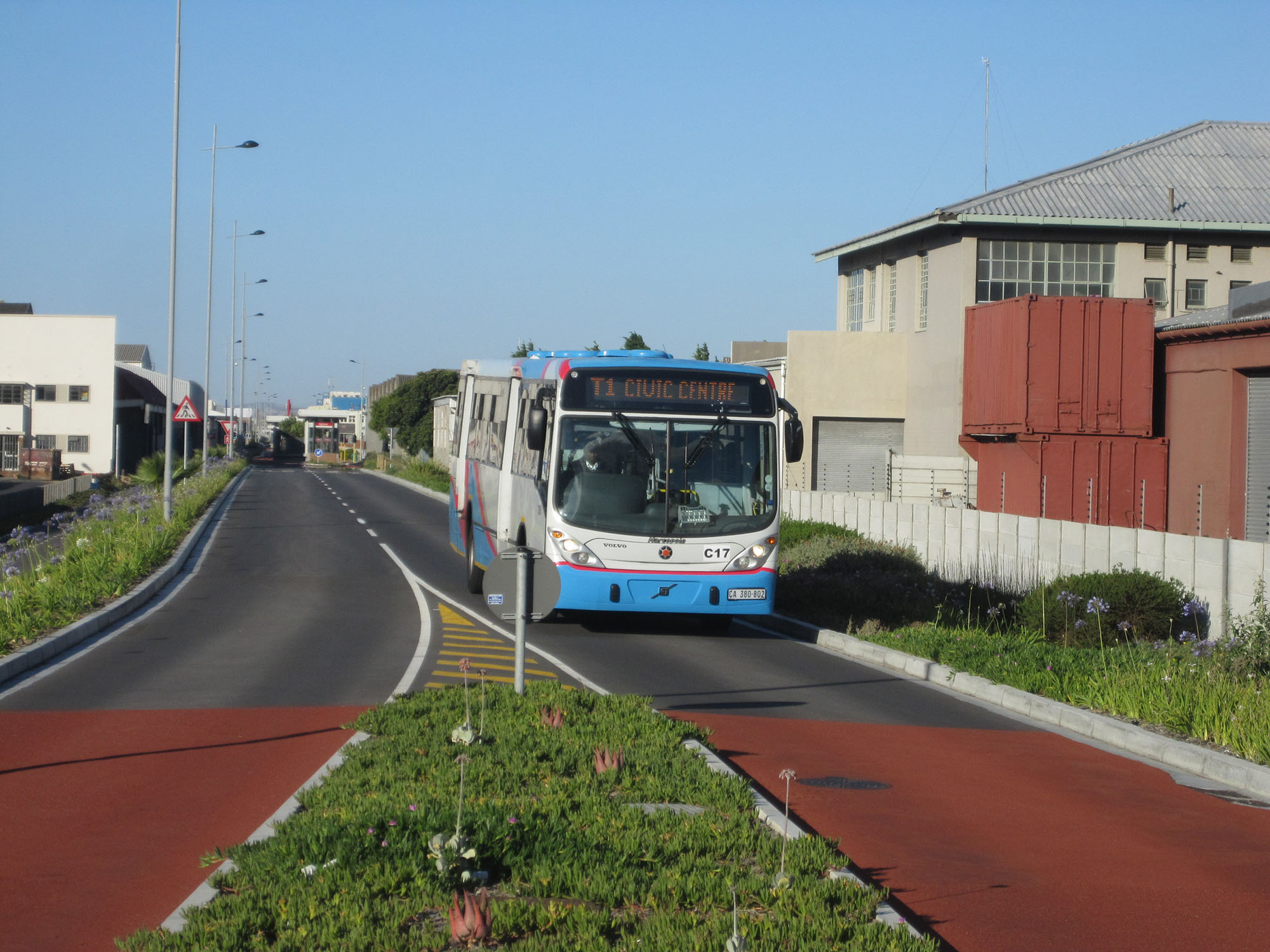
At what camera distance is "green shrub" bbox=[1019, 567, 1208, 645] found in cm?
1492

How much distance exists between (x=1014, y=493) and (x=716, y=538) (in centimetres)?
1637

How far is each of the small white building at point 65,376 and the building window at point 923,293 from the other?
51.0 metres

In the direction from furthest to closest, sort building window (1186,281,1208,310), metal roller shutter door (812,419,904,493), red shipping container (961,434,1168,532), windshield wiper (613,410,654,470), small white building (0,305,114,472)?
small white building (0,305,114,472), metal roller shutter door (812,419,904,493), building window (1186,281,1208,310), red shipping container (961,434,1168,532), windshield wiper (613,410,654,470)

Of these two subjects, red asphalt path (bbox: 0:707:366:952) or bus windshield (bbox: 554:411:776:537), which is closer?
red asphalt path (bbox: 0:707:366:952)

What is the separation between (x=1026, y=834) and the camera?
7449 millimetres

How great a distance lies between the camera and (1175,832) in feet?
25.1

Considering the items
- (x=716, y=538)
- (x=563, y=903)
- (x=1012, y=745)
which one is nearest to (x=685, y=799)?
(x=563, y=903)

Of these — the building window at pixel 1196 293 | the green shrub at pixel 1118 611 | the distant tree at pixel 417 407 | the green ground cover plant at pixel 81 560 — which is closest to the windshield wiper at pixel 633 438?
the green shrub at pixel 1118 611

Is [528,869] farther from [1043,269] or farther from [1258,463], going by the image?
[1043,269]

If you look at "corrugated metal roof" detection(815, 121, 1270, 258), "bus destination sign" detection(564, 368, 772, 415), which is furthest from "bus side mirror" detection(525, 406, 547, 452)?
"corrugated metal roof" detection(815, 121, 1270, 258)

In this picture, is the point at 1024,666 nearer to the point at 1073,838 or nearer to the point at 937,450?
the point at 1073,838

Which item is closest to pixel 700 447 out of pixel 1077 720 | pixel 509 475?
pixel 509 475

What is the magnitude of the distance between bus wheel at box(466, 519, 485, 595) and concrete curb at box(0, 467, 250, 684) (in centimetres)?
479

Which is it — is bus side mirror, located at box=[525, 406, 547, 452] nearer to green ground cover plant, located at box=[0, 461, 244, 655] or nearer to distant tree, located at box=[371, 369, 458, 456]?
green ground cover plant, located at box=[0, 461, 244, 655]
